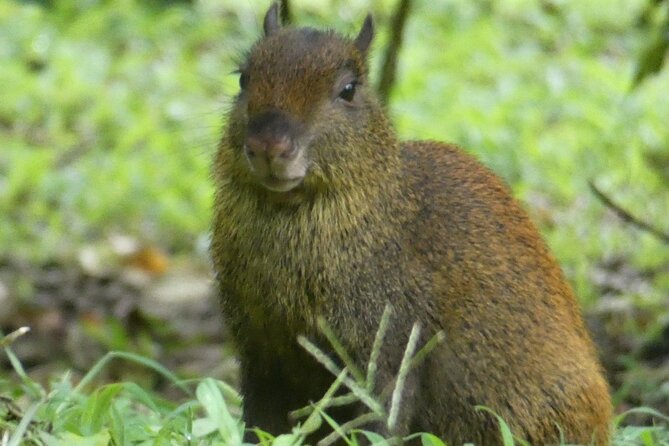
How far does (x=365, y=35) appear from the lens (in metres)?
4.27

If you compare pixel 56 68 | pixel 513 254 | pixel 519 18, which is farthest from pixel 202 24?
pixel 513 254

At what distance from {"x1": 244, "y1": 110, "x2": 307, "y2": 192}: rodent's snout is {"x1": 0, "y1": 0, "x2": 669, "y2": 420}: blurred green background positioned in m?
2.96

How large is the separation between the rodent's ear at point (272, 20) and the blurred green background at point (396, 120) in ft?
8.70

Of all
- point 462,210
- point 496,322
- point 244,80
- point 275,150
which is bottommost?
point 496,322

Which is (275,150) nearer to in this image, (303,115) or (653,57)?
(303,115)

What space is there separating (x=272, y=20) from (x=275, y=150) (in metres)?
0.81

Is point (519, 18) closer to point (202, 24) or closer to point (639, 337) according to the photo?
point (202, 24)

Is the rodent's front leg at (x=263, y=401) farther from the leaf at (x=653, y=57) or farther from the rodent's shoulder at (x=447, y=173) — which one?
the leaf at (x=653, y=57)

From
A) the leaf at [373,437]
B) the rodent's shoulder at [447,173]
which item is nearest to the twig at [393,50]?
the rodent's shoulder at [447,173]

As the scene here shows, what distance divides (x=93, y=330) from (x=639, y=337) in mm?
2813

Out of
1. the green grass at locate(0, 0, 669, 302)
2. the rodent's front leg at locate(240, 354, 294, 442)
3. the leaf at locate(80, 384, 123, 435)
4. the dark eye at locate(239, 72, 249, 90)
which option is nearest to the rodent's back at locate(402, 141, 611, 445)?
the rodent's front leg at locate(240, 354, 294, 442)

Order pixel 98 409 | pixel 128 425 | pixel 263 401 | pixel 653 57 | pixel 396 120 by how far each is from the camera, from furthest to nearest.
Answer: pixel 396 120 → pixel 653 57 → pixel 263 401 → pixel 128 425 → pixel 98 409

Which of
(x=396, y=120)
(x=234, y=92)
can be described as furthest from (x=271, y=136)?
(x=234, y=92)

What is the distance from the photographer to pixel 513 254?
13.6 ft
